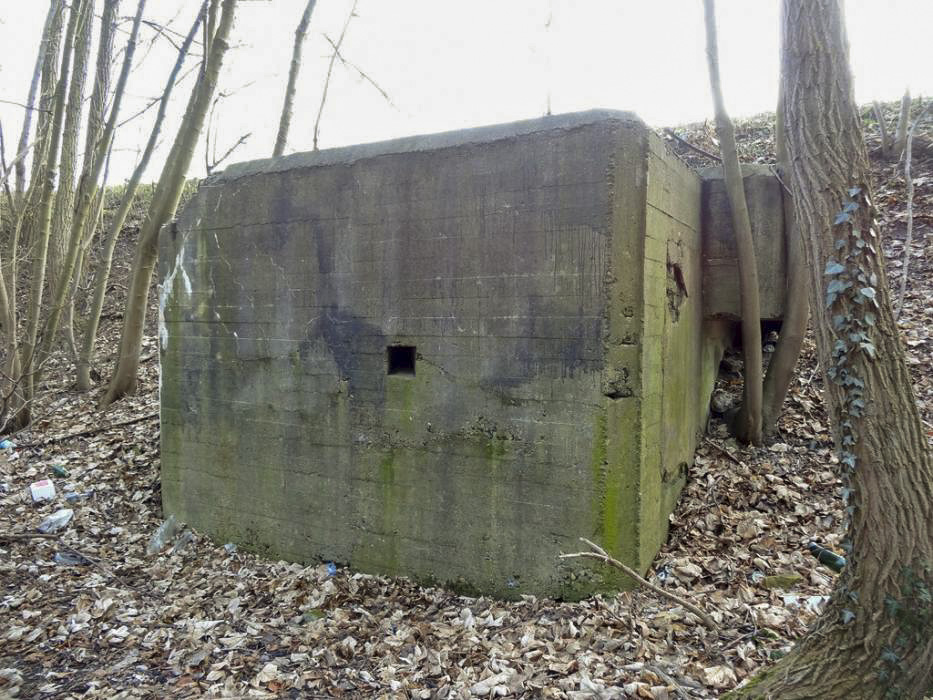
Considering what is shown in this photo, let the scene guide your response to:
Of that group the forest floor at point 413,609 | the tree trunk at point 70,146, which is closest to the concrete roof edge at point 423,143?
the forest floor at point 413,609

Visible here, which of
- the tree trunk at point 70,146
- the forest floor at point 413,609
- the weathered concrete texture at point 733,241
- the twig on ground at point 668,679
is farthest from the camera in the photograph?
the tree trunk at point 70,146

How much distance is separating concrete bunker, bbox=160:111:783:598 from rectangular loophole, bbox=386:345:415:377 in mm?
21

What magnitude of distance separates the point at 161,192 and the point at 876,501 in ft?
24.8

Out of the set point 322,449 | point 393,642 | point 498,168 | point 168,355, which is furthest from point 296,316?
point 393,642

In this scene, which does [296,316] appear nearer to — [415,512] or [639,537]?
[415,512]

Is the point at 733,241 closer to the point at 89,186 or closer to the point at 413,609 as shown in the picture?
the point at 413,609

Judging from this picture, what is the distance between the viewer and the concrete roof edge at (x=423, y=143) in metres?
4.11

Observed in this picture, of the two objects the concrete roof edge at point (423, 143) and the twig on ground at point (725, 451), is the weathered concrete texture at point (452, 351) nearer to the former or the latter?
the concrete roof edge at point (423, 143)

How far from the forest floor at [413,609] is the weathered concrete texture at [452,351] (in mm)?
293

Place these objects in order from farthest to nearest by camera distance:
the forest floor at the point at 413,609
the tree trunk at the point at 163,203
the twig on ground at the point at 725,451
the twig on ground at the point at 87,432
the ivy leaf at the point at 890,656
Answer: the twig on ground at the point at 87,432 → the tree trunk at the point at 163,203 → the twig on ground at the point at 725,451 → the forest floor at the point at 413,609 → the ivy leaf at the point at 890,656

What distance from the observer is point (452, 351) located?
451 centimetres

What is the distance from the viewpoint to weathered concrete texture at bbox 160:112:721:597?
409cm

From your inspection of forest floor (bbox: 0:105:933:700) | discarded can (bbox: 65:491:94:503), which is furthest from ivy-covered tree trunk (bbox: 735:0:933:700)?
discarded can (bbox: 65:491:94:503)

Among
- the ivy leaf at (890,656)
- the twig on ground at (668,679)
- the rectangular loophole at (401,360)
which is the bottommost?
the twig on ground at (668,679)
